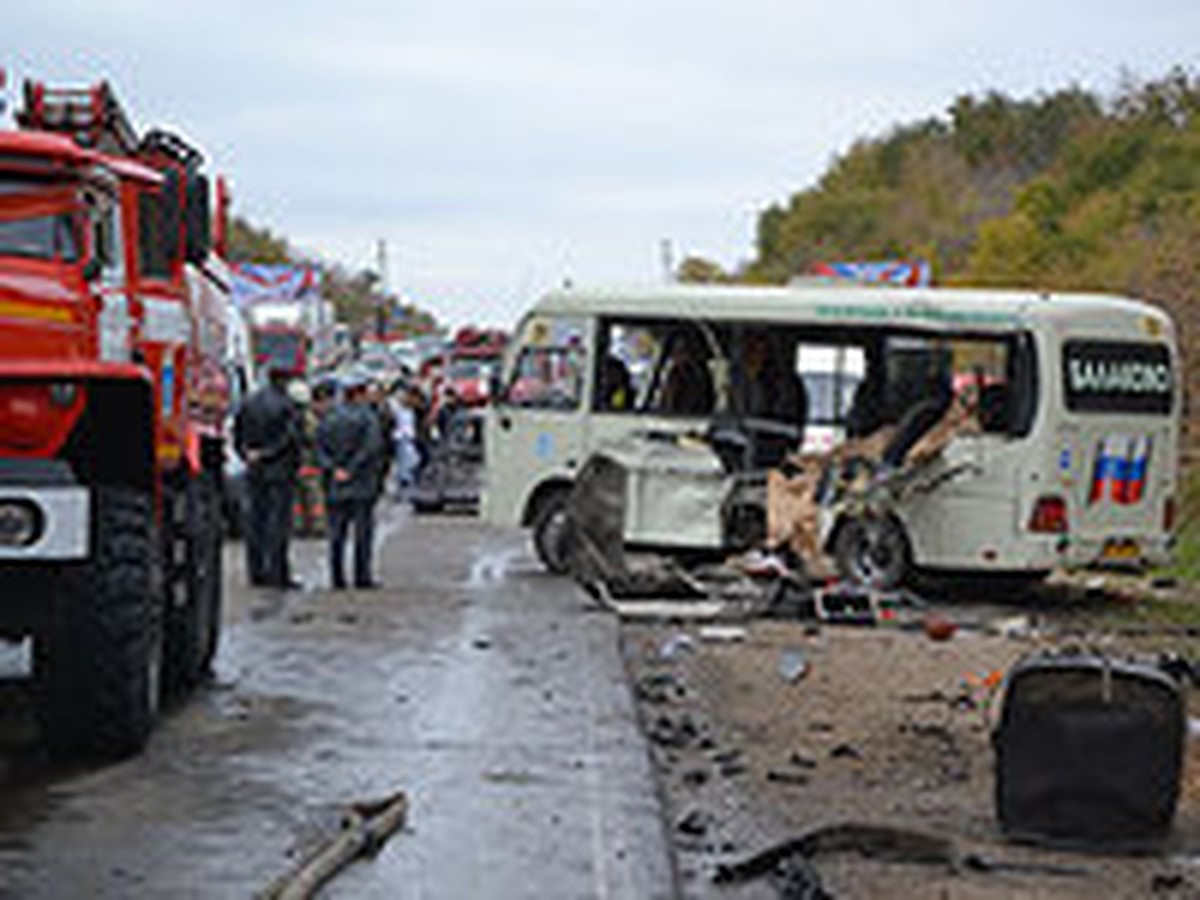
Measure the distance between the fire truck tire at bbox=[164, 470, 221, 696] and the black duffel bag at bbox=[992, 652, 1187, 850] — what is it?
5.29m

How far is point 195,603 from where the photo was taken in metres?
13.2

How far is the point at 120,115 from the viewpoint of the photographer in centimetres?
1405

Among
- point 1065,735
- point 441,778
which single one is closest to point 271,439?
point 441,778

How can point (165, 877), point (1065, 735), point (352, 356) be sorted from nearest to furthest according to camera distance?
point (165, 877), point (1065, 735), point (352, 356)

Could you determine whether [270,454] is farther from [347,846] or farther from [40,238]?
[347,846]

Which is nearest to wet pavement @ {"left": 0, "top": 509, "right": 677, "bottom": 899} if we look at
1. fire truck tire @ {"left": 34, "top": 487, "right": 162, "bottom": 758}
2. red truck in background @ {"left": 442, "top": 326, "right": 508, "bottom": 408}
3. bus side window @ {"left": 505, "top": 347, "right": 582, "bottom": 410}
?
fire truck tire @ {"left": 34, "top": 487, "right": 162, "bottom": 758}

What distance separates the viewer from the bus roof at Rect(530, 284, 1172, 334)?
20594mm

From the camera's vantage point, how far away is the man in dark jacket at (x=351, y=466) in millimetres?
19516

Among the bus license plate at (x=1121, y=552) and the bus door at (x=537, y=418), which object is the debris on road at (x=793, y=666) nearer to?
the bus license plate at (x=1121, y=552)

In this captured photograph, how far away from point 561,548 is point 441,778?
11356 mm

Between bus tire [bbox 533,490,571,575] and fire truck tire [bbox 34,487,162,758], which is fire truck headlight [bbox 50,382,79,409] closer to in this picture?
fire truck tire [bbox 34,487,162,758]

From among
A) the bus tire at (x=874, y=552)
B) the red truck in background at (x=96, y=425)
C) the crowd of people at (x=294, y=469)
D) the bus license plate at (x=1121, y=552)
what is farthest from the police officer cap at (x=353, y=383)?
the bus license plate at (x=1121, y=552)

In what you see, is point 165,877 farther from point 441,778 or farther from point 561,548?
point 561,548

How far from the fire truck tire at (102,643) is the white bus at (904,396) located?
10605 mm
